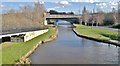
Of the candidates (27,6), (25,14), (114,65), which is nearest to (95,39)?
(114,65)

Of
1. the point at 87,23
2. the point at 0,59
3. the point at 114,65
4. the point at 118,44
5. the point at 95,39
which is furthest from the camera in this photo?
the point at 87,23

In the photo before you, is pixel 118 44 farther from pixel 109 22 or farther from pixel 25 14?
pixel 109 22

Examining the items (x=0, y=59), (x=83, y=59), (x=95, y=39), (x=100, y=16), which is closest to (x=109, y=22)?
(x=100, y=16)

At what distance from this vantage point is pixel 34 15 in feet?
364

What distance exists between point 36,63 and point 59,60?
3.49m

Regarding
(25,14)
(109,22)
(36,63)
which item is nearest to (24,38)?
(36,63)

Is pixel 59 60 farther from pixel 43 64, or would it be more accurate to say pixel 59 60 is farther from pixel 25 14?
pixel 25 14

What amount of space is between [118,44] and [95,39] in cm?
1219

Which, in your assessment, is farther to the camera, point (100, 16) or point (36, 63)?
point (100, 16)

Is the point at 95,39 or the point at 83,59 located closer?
the point at 83,59

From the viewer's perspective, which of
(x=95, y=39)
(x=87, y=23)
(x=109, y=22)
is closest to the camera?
(x=95, y=39)

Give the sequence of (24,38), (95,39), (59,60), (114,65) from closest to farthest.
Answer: (114,65) < (59,60) < (24,38) < (95,39)

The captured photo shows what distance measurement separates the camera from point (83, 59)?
36.4 meters

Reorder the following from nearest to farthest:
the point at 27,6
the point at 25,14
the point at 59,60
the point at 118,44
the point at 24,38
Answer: the point at 59,60
the point at 118,44
the point at 24,38
the point at 25,14
the point at 27,6
